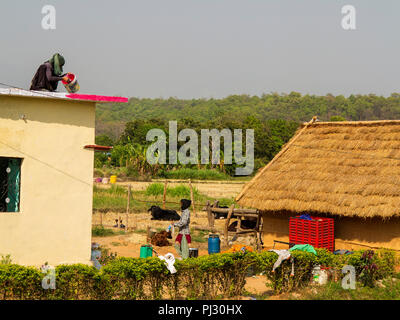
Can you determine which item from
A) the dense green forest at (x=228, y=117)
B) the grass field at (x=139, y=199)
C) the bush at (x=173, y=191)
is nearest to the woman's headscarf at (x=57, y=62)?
the grass field at (x=139, y=199)

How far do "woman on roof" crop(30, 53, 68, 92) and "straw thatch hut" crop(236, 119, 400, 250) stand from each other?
5.96 meters

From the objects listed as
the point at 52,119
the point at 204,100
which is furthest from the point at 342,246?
the point at 204,100

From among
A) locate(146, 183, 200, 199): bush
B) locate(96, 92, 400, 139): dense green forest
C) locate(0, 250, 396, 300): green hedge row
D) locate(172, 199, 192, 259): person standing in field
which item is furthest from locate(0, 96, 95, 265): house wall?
locate(96, 92, 400, 139): dense green forest

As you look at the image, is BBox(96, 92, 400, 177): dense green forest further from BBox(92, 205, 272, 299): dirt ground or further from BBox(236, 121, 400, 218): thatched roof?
BBox(236, 121, 400, 218): thatched roof

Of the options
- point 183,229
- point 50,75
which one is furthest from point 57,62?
point 183,229

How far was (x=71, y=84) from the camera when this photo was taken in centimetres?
977

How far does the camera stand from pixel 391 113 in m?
86.0

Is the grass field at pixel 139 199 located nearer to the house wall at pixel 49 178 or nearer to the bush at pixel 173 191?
the bush at pixel 173 191

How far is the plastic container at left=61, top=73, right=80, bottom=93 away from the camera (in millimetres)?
9758

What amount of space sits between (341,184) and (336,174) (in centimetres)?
51

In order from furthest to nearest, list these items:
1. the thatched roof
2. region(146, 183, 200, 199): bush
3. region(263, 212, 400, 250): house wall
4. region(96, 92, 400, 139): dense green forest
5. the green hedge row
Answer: region(96, 92, 400, 139): dense green forest → region(146, 183, 200, 199): bush → the thatched roof → region(263, 212, 400, 250): house wall → the green hedge row

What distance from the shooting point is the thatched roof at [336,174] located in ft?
39.8

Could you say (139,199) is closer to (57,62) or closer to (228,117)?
(57,62)
